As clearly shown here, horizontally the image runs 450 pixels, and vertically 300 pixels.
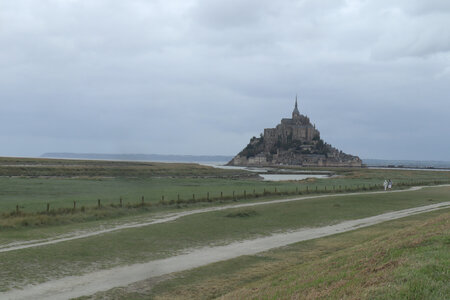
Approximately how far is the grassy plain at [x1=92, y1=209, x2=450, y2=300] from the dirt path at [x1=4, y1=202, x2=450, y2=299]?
2.28 feet

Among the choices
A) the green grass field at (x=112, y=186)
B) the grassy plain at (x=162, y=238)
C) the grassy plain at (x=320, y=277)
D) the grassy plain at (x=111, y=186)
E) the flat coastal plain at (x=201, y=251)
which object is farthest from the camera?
the grassy plain at (x=111, y=186)

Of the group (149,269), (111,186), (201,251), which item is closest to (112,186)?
(111,186)

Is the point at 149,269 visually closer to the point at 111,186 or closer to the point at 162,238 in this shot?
the point at 162,238

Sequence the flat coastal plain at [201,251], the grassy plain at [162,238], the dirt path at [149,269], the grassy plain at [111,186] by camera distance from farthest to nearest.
Result: the grassy plain at [111,186], the grassy plain at [162,238], the dirt path at [149,269], the flat coastal plain at [201,251]

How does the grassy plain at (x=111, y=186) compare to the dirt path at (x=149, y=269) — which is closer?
the dirt path at (x=149, y=269)

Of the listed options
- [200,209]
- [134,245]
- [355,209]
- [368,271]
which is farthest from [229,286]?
[355,209]

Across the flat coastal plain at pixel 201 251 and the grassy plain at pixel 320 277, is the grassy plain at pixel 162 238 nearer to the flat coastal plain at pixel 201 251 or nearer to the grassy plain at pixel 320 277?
the flat coastal plain at pixel 201 251

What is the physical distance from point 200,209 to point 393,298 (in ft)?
99.1

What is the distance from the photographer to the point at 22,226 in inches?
1024

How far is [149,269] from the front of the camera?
16609 mm

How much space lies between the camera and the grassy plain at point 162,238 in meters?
16.3

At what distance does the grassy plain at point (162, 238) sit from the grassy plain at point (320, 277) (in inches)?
145

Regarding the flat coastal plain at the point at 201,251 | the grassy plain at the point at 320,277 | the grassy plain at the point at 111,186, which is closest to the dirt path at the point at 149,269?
the flat coastal plain at the point at 201,251

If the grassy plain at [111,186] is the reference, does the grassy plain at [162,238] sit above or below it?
below
